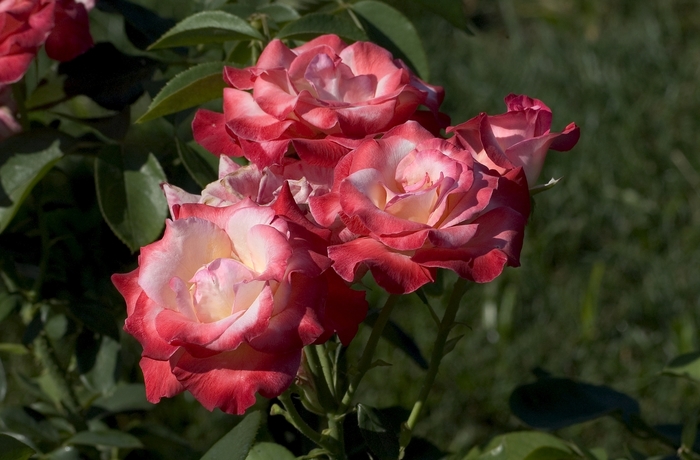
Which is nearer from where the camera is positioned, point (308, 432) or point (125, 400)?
point (308, 432)

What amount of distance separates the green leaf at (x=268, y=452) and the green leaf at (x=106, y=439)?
0.24m

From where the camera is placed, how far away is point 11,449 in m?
0.63

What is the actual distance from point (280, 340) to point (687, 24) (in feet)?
9.40

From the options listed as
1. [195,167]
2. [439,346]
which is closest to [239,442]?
[439,346]

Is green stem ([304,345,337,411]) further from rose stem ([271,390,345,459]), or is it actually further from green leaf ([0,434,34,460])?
green leaf ([0,434,34,460])

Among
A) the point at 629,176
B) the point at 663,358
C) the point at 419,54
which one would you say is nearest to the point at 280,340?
the point at 419,54

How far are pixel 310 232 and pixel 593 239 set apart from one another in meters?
1.83

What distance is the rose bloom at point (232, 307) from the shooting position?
1.65 feet

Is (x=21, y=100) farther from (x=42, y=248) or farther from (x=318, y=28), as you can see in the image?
(x=318, y=28)

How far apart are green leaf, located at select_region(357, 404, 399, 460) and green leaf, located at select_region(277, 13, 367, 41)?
35 cm

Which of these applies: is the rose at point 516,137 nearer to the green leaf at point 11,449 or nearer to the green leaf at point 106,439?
the green leaf at point 11,449

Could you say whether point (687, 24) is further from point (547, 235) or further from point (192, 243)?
point (192, 243)

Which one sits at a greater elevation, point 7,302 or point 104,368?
point 7,302

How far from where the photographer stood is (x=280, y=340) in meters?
0.51
